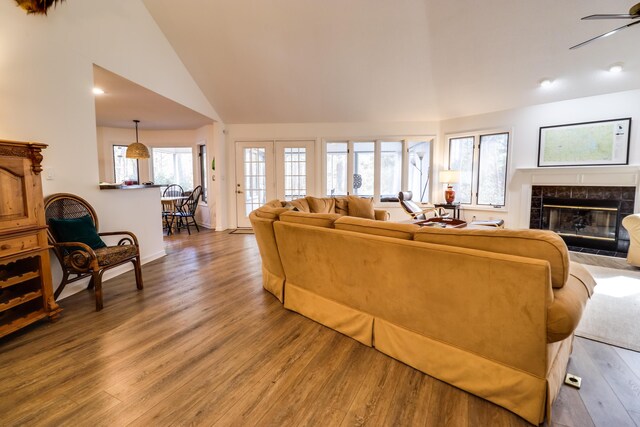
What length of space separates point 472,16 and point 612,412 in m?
4.47

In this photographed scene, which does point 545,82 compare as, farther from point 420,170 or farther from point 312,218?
point 312,218

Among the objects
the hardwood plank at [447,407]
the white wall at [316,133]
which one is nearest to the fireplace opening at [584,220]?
the white wall at [316,133]

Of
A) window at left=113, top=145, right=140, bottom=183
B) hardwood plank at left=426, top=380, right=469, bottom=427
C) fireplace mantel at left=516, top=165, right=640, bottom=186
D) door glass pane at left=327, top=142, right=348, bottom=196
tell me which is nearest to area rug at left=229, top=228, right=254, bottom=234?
door glass pane at left=327, top=142, right=348, bottom=196

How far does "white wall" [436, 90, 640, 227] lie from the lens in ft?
14.8

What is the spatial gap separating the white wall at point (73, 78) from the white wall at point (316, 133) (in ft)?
8.37

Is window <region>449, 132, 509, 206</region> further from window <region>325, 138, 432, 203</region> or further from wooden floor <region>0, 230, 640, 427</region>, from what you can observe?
wooden floor <region>0, 230, 640, 427</region>

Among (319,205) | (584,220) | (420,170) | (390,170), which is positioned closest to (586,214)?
(584,220)

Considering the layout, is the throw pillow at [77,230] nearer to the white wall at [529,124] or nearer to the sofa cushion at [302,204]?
the sofa cushion at [302,204]

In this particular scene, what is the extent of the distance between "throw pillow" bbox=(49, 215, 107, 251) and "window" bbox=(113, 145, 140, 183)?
4842 mm

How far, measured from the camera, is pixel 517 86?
497 centimetres

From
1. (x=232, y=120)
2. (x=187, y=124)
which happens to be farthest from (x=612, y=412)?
(x=187, y=124)

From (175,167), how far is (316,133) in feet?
13.7

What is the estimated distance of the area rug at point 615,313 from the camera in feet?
7.05

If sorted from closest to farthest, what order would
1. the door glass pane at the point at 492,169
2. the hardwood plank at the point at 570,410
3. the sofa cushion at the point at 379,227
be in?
the hardwood plank at the point at 570,410 < the sofa cushion at the point at 379,227 < the door glass pane at the point at 492,169
